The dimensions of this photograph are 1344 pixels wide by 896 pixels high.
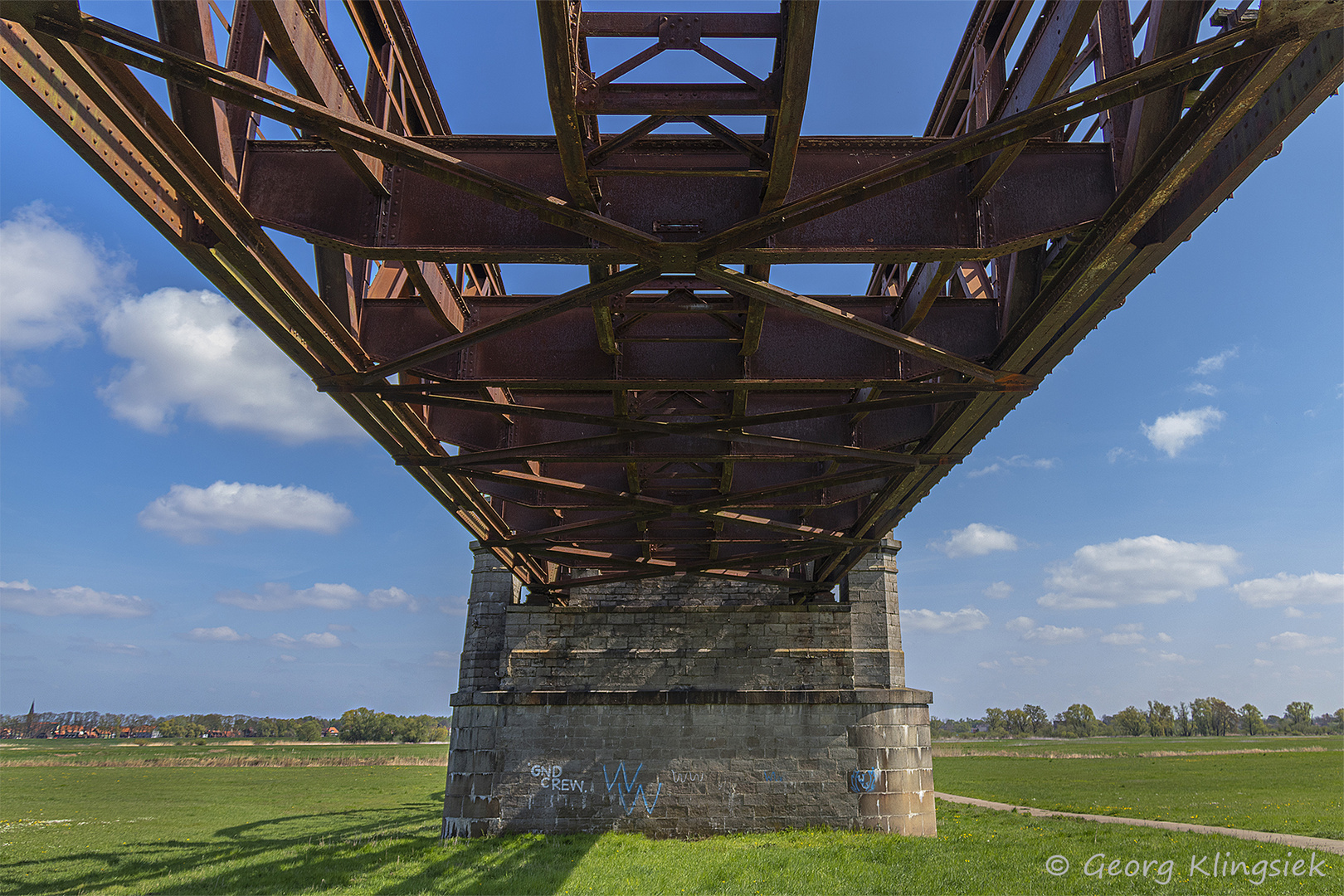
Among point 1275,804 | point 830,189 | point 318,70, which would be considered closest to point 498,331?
point 318,70

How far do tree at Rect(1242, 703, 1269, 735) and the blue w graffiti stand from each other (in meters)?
160

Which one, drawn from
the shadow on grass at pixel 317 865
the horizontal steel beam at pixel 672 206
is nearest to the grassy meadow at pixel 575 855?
the shadow on grass at pixel 317 865

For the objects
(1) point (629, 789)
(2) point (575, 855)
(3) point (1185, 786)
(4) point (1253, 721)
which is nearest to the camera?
(2) point (575, 855)

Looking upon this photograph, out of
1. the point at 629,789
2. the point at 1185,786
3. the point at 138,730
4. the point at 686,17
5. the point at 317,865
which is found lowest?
the point at 138,730

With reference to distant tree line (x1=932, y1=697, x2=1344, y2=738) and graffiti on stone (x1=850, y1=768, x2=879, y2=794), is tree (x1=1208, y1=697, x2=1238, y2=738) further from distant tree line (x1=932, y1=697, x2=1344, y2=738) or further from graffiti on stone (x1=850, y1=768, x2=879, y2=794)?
graffiti on stone (x1=850, y1=768, x2=879, y2=794)

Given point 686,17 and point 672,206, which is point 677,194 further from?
point 686,17

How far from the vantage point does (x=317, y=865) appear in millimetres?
14195

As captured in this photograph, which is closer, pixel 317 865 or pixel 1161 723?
pixel 317 865

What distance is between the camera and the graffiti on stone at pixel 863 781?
1739 cm

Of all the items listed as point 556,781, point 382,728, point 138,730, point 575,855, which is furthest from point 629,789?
point 138,730

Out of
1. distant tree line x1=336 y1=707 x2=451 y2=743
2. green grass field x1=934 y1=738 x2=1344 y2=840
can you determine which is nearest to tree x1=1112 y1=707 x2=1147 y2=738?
green grass field x1=934 y1=738 x2=1344 y2=840

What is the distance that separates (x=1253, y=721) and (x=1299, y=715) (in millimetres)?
23959

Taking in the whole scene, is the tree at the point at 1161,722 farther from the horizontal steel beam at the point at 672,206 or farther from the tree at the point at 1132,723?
the horizontal steel beam at the point at 672,206

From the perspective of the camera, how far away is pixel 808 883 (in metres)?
12.1
